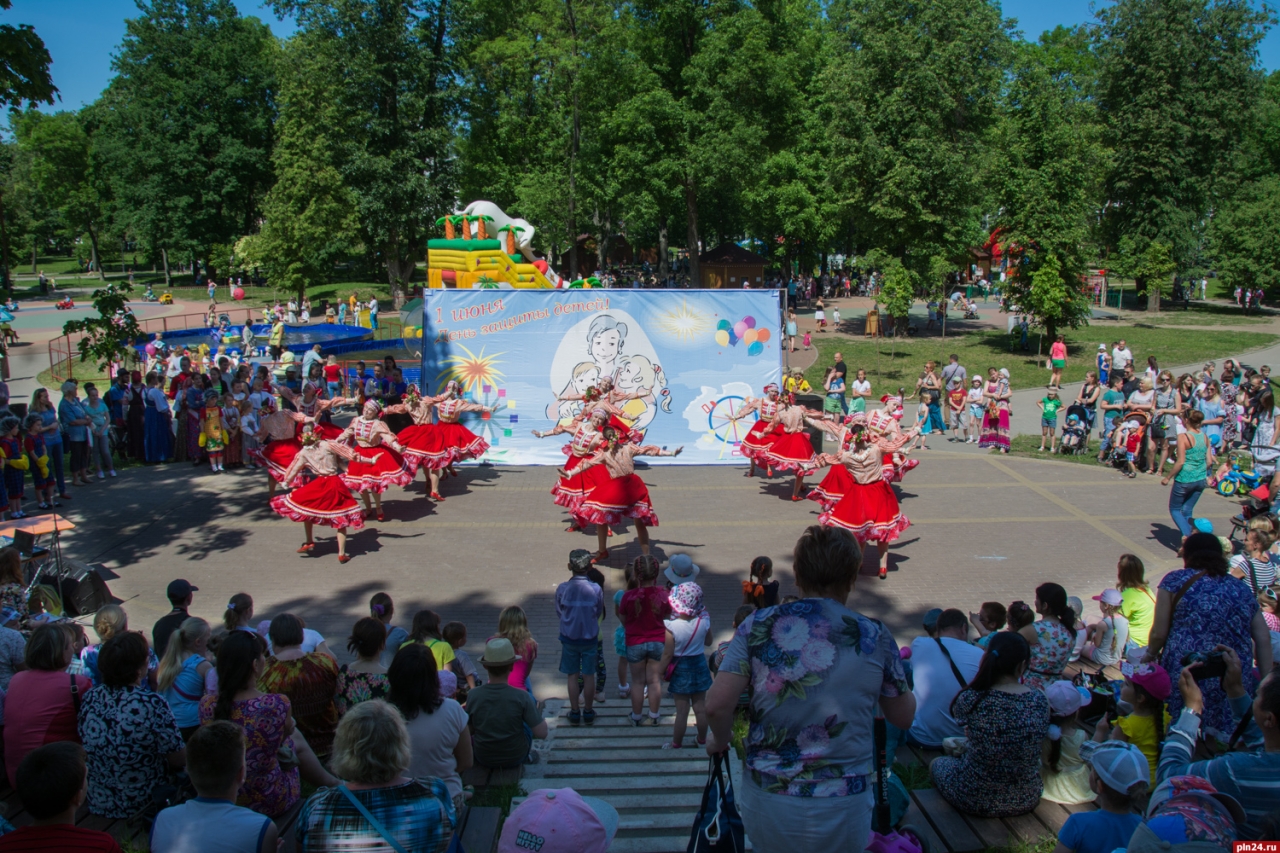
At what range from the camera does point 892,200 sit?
29000mm

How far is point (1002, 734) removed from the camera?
4.40 m

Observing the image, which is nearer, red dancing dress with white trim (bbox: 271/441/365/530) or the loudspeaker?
the loudspeaker

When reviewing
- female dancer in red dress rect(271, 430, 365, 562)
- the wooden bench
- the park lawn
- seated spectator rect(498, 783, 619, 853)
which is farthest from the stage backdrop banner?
seated spectator rect(498, 783, 619, 853)

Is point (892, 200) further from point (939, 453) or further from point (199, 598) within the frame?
point (199, 598)

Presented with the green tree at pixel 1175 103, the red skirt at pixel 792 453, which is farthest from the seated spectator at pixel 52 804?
the green tree at pixel 1175 103

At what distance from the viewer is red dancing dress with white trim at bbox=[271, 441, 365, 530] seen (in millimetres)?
10953

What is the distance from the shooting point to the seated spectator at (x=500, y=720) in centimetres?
536

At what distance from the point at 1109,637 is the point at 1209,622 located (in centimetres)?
213

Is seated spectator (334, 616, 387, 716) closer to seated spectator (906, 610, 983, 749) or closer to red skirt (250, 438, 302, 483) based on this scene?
seated spectator (906, 610, 983, 749)

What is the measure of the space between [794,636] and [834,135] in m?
29.4

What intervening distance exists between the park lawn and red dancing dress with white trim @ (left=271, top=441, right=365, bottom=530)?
15.9 m

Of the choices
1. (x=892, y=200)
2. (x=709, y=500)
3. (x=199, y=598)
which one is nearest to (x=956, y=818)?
(x=199, y=598)

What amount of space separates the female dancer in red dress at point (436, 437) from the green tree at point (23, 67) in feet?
20.5

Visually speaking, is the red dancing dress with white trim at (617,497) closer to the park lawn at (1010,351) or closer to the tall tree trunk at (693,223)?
the park lawn at (1010,351)
